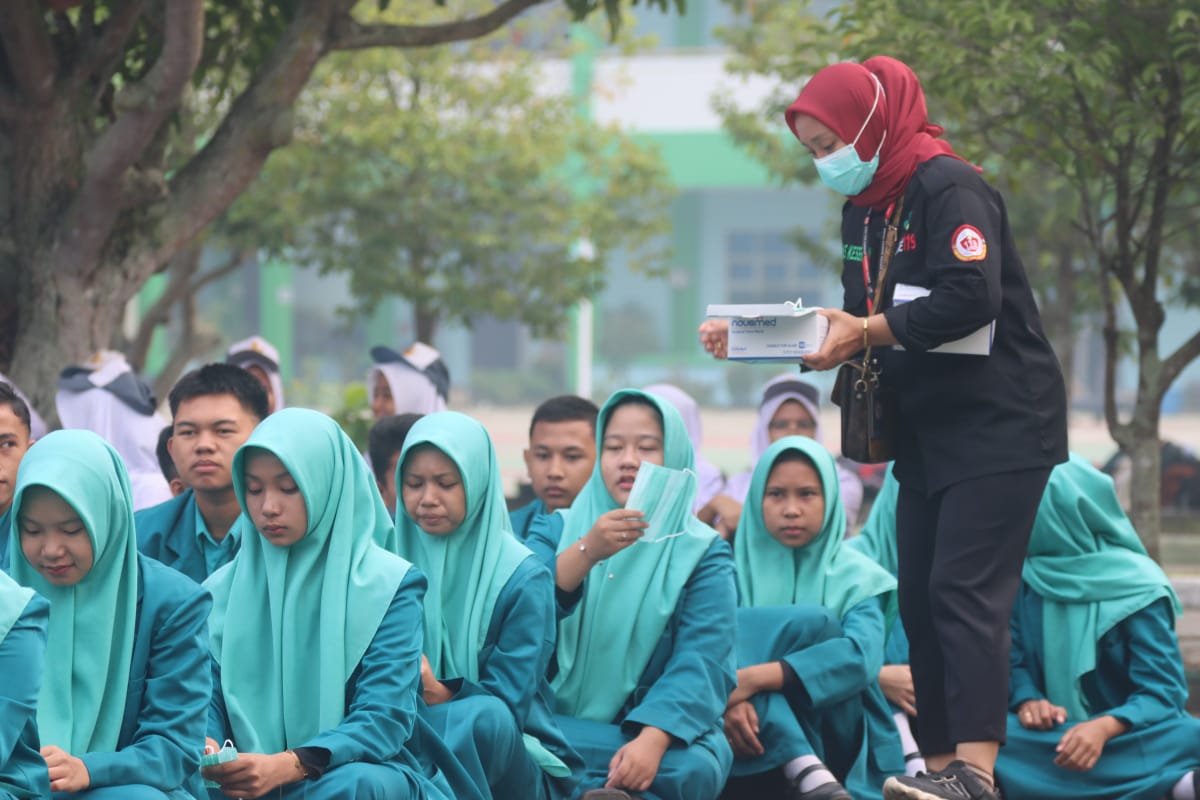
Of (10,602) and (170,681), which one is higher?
(10,602)

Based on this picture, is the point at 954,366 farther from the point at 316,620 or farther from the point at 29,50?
the point at 29,50

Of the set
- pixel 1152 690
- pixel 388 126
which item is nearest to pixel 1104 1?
pixel 1152 690

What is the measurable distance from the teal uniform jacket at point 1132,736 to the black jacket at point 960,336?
1.28m

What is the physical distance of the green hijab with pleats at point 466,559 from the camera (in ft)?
14.3

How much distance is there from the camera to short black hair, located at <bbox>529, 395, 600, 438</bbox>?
586 centimetres

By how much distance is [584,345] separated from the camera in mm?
28406

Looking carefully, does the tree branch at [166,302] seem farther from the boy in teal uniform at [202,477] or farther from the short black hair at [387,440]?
the boy in teal uniform at [202,477]

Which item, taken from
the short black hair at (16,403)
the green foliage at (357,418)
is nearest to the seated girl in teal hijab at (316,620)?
the short black hair at (16,403)

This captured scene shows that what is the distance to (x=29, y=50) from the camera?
642 cm

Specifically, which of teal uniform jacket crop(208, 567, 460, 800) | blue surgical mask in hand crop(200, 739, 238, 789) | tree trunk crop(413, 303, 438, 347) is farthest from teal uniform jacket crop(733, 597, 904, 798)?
tree trunk crop(413, 303, 438, 347)

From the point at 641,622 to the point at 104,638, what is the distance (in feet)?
5.48

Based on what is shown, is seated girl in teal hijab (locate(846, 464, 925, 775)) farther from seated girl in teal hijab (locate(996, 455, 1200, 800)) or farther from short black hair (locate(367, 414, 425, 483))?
short black hair (locate(367, 414, 425, 483))

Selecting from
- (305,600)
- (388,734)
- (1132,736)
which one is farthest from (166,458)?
(1132,736)

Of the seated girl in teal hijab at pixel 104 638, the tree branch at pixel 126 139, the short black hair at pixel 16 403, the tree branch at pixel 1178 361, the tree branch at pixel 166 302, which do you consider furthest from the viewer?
the tree branch at pixel 166 302
